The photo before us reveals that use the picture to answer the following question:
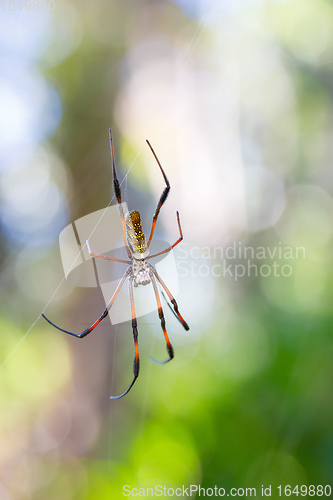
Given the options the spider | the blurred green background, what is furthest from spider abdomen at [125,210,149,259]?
the blurred green background

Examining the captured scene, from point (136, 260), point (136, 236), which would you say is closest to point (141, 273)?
point (136, 260)

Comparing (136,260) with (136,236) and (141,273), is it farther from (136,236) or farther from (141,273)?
(136,236)

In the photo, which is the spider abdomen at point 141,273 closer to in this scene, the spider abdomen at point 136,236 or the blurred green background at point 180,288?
the spider abdomen at point 136,236

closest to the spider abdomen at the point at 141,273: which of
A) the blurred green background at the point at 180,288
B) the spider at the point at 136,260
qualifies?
the spider at the point at 136,260

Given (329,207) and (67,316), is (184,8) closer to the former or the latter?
(329,207)

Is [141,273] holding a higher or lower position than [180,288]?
higher

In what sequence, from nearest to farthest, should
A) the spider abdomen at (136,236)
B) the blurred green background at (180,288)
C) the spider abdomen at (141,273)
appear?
the spider abdomen at (136,236), the spider abdomen at (141,273), the blurred green background at (180,288)
